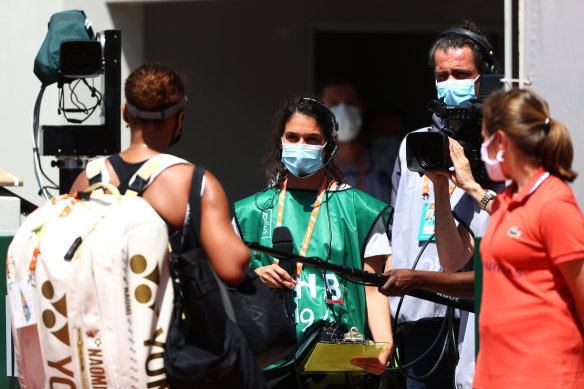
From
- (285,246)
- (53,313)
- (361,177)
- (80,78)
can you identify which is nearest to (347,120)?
(361,177)

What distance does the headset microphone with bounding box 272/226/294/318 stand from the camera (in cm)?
400

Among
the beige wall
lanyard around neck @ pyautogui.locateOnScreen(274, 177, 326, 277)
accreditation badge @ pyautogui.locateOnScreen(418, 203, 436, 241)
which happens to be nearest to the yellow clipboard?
lanyard around neck @ pyautogui.locateOnScreen(274, 177, 326, 277)

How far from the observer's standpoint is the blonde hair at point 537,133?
3.01 meters

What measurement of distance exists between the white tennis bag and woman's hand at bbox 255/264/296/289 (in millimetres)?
753

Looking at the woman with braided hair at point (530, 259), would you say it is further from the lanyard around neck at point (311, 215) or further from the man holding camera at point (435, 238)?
the lanyard around neck at point (311, 215)

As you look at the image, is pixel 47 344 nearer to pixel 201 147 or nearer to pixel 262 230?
pixel 262 230

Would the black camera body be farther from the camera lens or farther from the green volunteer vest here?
the green volunteer vest

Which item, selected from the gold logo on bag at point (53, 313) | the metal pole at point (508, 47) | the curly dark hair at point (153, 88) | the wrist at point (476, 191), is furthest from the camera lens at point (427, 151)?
the gold logo on bag at point (53, 313)

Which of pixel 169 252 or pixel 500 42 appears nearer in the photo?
pixel 169 252

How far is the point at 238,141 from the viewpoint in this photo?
859cm

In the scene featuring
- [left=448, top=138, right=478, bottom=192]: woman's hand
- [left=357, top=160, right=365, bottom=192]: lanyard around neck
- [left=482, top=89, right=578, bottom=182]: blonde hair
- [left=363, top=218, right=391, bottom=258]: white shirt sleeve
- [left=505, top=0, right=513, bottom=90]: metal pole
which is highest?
[left=505, top=0, right=513, bottom=90]: metal pole

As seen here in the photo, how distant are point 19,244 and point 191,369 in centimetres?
75

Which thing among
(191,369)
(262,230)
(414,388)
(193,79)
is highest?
(193,79)

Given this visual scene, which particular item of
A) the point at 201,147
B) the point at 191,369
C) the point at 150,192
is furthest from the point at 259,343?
the point at 201,147
